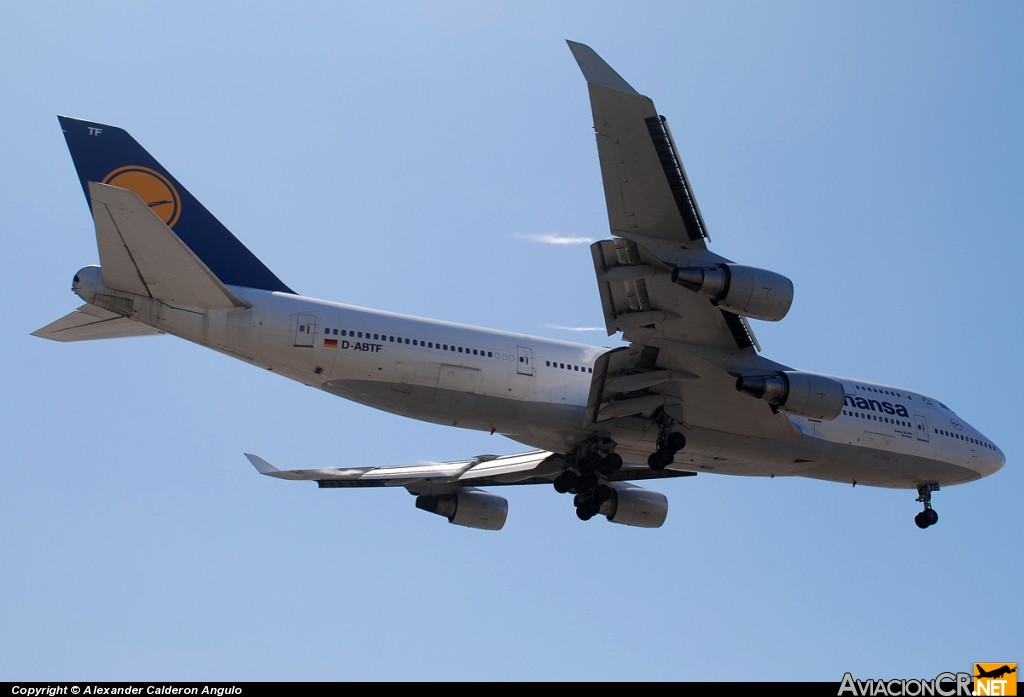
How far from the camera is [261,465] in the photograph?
23578 mm

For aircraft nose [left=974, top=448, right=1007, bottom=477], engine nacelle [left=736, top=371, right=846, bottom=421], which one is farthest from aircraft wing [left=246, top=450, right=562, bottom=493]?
aircraft nose [left=974, top=448, right=1007, bottom=477]

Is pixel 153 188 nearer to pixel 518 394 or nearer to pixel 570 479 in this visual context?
pixel 518 394

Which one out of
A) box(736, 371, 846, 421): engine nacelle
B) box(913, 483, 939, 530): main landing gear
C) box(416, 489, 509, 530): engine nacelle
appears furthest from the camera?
box(416, 489, 509, 530): engine nacelle

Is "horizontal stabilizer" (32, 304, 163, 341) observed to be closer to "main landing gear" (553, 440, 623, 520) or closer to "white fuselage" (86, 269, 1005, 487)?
"white fuselage" (86, 269, 1005, 487)

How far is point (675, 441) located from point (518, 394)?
302 centimetres

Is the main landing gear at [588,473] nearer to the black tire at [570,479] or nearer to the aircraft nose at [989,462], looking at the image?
the black tire at [570,479]

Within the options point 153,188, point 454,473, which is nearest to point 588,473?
point 454,473

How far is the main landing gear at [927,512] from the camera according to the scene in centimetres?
2331

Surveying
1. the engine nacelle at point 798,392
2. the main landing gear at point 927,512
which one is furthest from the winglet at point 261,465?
the main landing gear at point 927,512

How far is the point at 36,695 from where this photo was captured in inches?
566

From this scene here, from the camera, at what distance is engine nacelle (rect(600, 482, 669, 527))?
955 inches

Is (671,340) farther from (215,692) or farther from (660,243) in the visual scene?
(215,692)

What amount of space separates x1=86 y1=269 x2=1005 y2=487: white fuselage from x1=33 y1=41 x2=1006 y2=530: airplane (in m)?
0.04

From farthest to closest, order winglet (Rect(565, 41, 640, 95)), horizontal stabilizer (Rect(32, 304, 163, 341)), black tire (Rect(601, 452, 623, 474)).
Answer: black tire (Rect(601, 452, 623, 474)) < horizontal stabilizer (Rect(32, 304, 163, 341)) < winglet (Rect(565, 41, 640, 95))
